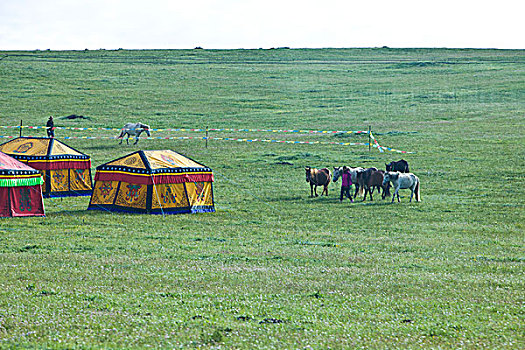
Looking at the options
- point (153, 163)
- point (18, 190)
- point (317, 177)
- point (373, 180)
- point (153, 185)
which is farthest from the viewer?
point (317, 177)

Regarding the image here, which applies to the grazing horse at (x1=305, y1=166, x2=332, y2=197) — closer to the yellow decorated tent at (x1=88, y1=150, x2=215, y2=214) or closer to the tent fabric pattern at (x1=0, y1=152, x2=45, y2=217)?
the yellow decorated tent at (x1=88, y1=150, x2=215, y2=214)

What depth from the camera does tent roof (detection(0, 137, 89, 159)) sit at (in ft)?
90.9

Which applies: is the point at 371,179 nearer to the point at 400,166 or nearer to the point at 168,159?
the point at 400,166

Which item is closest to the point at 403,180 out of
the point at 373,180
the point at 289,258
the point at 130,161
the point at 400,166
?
the point at 373,180

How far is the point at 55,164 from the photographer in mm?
27875

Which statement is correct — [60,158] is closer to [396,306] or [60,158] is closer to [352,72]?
[396,306]

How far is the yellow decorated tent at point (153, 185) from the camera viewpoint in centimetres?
2394

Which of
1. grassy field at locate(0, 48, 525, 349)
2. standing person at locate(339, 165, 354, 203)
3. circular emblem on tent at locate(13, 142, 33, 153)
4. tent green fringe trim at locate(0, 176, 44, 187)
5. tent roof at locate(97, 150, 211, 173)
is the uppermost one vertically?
circular emblem on tent at locate(13, 142, 33, 153)

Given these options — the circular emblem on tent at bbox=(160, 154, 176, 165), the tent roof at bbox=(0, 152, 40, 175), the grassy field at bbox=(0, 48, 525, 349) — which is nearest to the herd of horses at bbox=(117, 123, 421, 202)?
the grassy field at bbox=(0, 48, 525, 349)

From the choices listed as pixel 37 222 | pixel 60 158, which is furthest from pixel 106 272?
pixel 60 158

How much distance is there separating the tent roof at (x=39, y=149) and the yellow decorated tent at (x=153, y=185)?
383 cm

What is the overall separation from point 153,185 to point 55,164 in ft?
21.3

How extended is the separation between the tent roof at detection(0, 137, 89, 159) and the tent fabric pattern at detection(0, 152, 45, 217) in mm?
4714

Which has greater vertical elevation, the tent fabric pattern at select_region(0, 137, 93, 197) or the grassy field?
the tent fabric pattern at select_region(0, 137, 93, 197)
